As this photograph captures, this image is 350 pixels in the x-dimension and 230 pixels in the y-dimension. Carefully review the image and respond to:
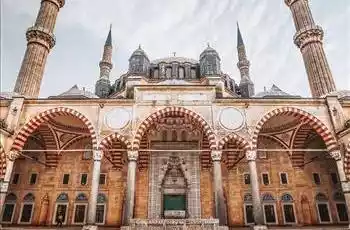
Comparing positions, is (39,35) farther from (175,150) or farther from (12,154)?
(175,150)

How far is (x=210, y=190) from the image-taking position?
12.7 meters

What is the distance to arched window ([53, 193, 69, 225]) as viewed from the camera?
1244 cm

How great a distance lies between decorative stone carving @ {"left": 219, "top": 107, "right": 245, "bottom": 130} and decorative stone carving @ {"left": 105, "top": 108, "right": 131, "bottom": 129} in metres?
3.55

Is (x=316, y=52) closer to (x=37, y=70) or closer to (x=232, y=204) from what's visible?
(x=232, y=204)

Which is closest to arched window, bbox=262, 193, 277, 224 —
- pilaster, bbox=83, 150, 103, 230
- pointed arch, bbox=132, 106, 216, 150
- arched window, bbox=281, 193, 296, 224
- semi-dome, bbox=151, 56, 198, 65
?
arched window, bbox=281, 193, 296, 224

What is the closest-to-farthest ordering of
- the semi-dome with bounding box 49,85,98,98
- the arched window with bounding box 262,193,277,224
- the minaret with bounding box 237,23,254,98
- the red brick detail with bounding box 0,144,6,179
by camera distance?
the red brick detail with bounding box 0,144,6,179
the arched window with bounding box 262,193,277,224
the semi-dome with bounding box 49,85,98,98
the minaret with bounding box 237,23,254,98

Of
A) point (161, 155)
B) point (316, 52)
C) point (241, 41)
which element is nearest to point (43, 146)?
point (161, 155)

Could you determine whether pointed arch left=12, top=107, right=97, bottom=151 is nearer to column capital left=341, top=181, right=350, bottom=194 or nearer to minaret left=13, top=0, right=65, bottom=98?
minaret left=13, top=0, right=65, bottom=98

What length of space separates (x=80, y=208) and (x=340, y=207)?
11310 millimetres

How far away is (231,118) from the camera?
35.3 feet

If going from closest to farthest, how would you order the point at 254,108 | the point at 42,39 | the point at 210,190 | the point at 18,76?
the point at 254,108
the point at 210,190
the point at 18,76
the point at 42,39

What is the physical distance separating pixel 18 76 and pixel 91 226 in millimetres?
8569

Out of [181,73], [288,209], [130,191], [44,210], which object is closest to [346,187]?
[288,209]

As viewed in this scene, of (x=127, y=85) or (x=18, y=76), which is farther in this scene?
(x=127, y=85)
